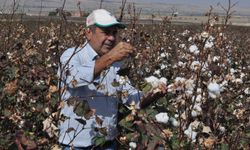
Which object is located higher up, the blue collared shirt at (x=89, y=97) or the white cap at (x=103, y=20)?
the white cap at (x=103, y=20)

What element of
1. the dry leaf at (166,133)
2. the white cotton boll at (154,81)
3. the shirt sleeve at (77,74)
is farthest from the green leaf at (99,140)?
the dry leaf at (166,133)

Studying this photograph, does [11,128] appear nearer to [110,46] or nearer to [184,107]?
[110,46]

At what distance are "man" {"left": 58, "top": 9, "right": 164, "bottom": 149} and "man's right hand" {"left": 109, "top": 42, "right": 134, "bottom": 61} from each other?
0.76 feet

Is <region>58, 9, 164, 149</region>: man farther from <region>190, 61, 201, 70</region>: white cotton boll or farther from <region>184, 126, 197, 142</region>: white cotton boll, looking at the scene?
<region>184, 126, 197, 142</region>: white cotton boll

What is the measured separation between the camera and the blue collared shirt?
10.1 ft

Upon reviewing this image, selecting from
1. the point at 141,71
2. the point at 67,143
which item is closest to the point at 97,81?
the point at 67,143

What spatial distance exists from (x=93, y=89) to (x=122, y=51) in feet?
1.92

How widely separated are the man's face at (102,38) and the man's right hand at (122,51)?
22.1 inches

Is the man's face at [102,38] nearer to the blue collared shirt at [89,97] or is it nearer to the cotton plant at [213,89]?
the blue collared shirt at [89,97]

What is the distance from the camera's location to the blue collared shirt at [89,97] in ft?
10.1

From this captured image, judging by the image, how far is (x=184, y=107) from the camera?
9.23 ft

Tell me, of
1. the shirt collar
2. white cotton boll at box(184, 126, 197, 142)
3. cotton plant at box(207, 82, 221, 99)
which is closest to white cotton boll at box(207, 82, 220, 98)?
cotton plant at box(207, 82, 221, 99)

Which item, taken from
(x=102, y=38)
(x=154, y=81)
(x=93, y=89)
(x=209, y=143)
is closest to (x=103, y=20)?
(x=102, y=38)

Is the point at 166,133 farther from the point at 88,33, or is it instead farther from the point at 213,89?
the point at 88,33
